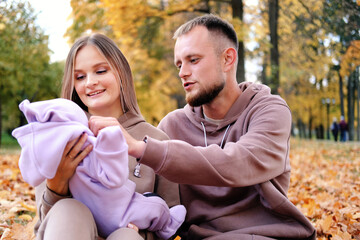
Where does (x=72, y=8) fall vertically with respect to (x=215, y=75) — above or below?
above

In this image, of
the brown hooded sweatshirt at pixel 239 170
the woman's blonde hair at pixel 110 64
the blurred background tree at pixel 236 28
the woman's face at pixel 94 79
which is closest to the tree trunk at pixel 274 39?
the blurred background tree at pixel 236 28

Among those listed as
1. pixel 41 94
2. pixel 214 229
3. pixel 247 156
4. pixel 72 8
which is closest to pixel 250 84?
pixel 247 156

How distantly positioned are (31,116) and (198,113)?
1.37 m

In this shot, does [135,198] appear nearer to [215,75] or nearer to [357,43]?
[215,75]

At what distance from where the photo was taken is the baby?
63.9 inches

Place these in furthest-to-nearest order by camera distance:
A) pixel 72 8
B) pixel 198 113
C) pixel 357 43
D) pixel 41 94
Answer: pixel 41 94
pixel 72 8
pixel 357 43
pixel 198 113

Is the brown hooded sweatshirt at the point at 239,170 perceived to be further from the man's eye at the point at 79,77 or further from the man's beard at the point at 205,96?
the man's eye at the point at 79,77

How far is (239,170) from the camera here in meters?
2.00

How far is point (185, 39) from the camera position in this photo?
2617mm

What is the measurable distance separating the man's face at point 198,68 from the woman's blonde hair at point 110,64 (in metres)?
0.39

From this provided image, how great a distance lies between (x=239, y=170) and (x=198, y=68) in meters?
0.89

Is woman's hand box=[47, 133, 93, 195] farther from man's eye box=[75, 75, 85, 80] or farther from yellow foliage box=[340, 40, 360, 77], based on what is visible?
yellow foliage box=[340, 40, 360, 77]

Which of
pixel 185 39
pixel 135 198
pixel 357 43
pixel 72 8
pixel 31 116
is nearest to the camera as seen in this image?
pixel 31 116

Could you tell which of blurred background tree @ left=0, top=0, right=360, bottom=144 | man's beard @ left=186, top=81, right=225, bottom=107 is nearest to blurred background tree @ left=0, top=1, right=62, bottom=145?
blurred background tree @ left=0, top=0, right=360, bottom=144
